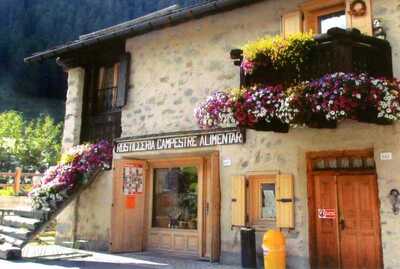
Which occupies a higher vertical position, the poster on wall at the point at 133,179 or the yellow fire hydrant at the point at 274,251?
the poster on wall at the point at 133,179

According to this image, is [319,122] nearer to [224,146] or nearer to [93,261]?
[224,146]

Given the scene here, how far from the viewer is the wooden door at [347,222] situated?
8.48 m

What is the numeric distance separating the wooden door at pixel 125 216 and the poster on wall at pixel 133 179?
5 cm

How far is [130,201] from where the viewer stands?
458 inches

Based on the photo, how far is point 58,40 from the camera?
56.8 m

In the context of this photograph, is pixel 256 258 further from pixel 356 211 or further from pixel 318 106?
pixel 318 106

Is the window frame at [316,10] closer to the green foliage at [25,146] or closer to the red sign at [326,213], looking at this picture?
the red sign at [326,213]

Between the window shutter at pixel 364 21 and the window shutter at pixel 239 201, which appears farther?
the window shutter at pixel 239 201

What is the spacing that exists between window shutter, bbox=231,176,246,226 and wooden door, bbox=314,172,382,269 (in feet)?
4.95

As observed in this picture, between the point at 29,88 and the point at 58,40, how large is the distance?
6898mm

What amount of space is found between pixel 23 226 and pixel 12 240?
0.46 m

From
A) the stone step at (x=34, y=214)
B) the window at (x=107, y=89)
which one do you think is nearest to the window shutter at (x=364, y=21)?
the window at (x=107, y=89)

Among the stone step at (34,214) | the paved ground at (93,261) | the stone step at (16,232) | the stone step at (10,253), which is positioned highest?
the stone step at (34,214)

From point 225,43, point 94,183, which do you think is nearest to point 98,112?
point 94,183
